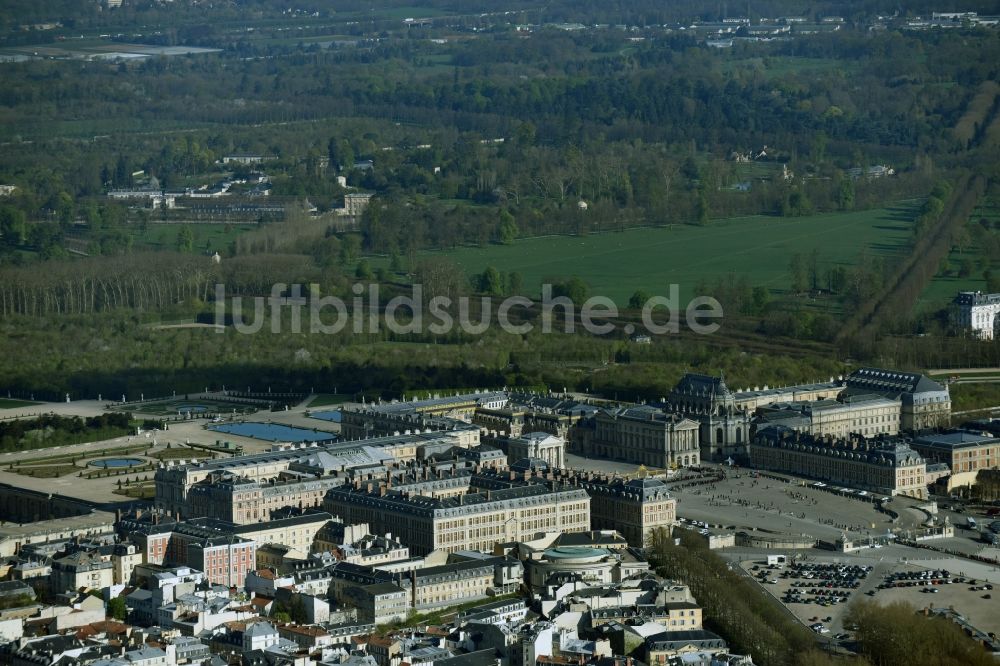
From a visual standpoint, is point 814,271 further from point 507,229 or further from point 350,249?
point 350,249

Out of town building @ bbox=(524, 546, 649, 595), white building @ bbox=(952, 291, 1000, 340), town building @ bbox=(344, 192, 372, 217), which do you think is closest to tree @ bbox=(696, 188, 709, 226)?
town building @ bbox=(344, 192, 372, 217)

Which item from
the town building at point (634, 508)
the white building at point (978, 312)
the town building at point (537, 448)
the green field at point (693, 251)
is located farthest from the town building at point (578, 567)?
the green field at point (693, 251)

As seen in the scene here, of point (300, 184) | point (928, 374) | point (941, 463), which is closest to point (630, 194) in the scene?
point (300, 184)

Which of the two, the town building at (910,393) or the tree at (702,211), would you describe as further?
the tree at (702,211)

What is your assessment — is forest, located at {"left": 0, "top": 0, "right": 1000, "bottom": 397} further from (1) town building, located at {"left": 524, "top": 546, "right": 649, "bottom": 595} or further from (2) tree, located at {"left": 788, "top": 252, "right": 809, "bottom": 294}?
(1) town building, located at {"left": 524, "top": 546, "right": 649, "bottom": 595}

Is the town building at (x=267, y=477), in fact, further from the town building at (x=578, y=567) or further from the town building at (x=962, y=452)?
the town building at (x=962, y=452)

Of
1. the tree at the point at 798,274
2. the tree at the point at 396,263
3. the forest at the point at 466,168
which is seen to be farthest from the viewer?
the tree at the point at 396,263

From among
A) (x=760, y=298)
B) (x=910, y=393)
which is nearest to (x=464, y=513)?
(x=910, y=393)
